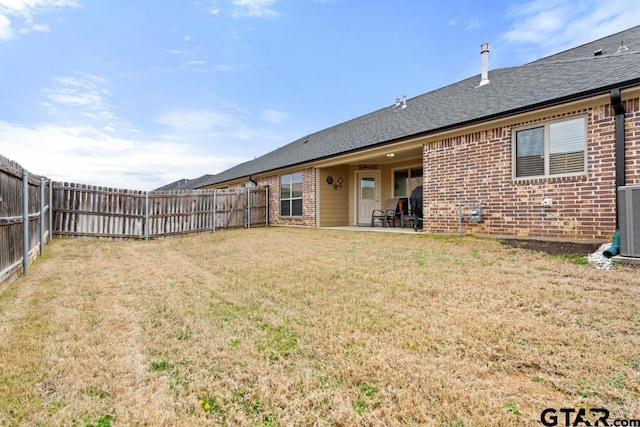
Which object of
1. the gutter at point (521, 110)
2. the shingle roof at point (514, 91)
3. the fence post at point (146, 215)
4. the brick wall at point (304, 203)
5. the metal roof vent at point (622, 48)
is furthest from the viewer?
the brick wall at point (304, 203)

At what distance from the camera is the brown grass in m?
1.75

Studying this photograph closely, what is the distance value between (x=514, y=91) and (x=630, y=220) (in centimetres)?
478

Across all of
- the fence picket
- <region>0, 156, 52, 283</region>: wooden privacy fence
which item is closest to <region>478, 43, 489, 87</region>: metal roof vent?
the fence picket

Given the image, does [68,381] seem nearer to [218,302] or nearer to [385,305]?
[218,302]

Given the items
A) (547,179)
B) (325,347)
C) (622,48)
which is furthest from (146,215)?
(622,48)

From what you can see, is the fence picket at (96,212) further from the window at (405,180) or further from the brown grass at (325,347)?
the window at (405,180)

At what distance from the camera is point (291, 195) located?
1470cm

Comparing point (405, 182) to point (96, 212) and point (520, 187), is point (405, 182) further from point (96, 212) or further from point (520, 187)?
point (96, 212)

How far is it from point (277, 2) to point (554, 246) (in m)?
10.2

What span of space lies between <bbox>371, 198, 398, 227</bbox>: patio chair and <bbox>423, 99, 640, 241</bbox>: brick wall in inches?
145

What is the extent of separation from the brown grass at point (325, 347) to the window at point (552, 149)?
9.00 feet

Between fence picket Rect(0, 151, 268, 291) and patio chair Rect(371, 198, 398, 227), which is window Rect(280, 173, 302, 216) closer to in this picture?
fence picket Rect(0, 151, 268, 291)

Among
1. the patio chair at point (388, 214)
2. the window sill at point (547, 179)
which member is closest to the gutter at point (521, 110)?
the window sill at point (547, 179)

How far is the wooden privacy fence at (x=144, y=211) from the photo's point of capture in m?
9.79
